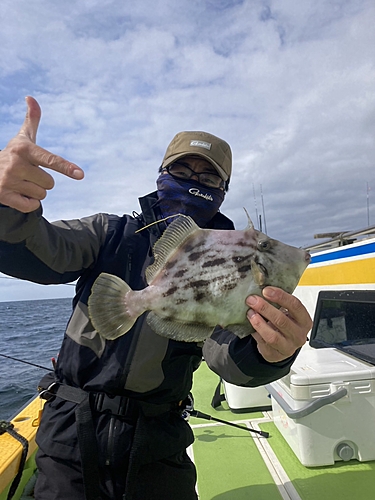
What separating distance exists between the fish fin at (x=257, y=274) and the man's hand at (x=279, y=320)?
0.06m

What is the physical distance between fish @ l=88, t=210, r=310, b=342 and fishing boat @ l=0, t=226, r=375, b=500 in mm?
1827

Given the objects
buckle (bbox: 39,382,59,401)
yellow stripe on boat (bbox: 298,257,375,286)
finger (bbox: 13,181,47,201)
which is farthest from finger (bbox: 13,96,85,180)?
yellow stripe on boat (bbox: 298,257,375,286)

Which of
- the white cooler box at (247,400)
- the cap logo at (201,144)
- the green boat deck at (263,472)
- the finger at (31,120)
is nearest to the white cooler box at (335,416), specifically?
the green boat deck at (263,472)

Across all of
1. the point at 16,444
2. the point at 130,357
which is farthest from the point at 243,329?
the point at 16,444

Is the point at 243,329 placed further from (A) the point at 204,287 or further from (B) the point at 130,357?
(B) the point at 130,357

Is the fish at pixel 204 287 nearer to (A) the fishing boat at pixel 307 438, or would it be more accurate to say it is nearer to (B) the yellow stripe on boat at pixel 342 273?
(A) the fishing boat at pixel 307 438

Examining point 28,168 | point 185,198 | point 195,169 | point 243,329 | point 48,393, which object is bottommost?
point 48,393

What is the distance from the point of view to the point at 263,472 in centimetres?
350

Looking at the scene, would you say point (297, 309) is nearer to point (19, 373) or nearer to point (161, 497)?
point (161, 497)

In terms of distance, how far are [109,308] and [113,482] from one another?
46.6 inches

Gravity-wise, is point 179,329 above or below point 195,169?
below

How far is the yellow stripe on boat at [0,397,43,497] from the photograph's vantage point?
287 centimetres

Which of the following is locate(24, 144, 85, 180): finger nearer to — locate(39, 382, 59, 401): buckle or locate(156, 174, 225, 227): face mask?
locate(156, 174, 225, 227): face mask

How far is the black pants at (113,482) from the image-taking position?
2215 mm
